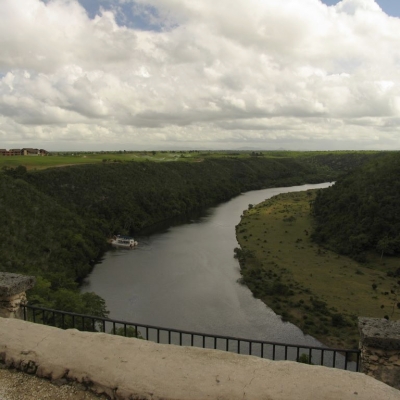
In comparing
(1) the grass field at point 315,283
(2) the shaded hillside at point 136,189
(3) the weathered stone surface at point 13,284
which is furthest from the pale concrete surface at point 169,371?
(2) the shaded hillside at point 136,189

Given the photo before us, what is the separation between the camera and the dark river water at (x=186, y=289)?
23312 millimetres

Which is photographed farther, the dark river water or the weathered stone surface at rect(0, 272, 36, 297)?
the dark river water

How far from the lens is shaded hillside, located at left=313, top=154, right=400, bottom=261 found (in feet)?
123

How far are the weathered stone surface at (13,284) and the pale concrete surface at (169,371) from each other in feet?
4.64

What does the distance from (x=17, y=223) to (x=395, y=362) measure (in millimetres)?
32359

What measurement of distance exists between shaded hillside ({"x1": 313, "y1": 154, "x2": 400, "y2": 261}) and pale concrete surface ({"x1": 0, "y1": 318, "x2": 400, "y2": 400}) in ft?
113

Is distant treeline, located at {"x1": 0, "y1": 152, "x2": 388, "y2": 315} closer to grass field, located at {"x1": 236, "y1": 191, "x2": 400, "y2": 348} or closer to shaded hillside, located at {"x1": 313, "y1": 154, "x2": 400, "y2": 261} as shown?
grass field, located at {"x1": 236, "y1": 191, "x2": 400, "y2": 348}

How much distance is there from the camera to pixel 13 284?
6.75 metres

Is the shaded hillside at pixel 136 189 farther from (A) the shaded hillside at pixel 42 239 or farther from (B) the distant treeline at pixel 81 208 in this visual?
(A) the shaded hillside at pixel 42 239

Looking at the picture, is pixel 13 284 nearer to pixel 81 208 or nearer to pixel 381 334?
pixel 381 334

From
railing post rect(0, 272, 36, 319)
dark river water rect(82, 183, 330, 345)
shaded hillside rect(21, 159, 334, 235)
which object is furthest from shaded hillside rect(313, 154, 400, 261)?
railing post rect(0, 272, 36, 319)

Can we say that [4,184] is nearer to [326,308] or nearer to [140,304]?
[140,304]

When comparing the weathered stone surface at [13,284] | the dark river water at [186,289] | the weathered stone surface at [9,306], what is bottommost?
the dark river water at [186,289]

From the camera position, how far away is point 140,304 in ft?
86.7
